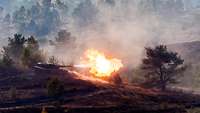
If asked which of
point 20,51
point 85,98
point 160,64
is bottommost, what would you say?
point 85,98

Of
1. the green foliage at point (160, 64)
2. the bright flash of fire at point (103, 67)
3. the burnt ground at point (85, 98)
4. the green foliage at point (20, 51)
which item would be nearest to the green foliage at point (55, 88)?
the burnt ground at point (85, 98)

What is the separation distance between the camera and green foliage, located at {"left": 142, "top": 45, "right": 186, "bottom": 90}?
9106cm

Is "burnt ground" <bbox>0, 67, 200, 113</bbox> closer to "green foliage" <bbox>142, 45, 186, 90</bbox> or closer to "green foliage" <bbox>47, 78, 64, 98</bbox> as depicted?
"green foliage" <bbox>47, 78, 64, 98</bbox>

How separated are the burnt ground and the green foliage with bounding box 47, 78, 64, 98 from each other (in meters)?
1.00

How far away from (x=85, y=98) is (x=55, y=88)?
5.47m

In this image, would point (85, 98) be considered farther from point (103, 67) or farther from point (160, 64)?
point (160, 64)

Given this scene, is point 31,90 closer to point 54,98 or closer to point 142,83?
point 54,98

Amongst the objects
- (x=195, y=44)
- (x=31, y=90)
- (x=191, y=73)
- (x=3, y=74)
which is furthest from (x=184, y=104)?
(x=195, y=44)

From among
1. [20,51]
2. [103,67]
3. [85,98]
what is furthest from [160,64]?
[20,51]

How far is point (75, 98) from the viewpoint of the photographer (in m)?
75.2

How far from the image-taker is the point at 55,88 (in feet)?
240

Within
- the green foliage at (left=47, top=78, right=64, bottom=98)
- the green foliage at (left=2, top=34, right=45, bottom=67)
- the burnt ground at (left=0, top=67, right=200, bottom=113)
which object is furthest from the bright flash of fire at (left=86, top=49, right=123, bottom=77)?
the green foliage at (left=47, top=78, right=64, bottom=98)

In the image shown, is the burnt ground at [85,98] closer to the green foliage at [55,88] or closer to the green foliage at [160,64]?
the green foliage at [55,88]

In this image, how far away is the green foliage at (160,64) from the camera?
299 feet
